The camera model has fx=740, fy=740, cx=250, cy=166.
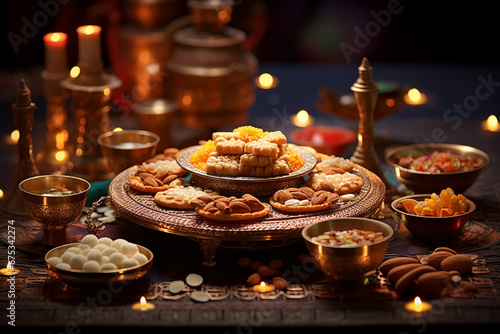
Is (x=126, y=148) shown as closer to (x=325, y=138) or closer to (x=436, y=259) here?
(x=325, y=138)

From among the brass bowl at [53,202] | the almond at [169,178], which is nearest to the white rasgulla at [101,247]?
the brass bowl at [53,202]

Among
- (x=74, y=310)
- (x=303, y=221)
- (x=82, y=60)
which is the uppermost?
(x=82, y=60)

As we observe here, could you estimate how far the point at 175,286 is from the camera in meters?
3.56

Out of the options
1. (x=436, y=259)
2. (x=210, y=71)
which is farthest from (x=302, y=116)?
(x=436, y=259)

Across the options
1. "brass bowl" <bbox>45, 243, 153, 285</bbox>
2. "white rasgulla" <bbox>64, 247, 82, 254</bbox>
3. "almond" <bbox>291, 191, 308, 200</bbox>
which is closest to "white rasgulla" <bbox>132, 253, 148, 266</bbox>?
"brass bowl" <bbox>45, 243, 153, 285</bbox>

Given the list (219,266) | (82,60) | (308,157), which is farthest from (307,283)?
(82,60)

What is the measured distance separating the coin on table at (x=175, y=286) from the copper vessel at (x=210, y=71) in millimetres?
2676

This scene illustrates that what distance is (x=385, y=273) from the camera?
3674mm

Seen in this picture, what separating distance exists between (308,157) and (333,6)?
14.1ft

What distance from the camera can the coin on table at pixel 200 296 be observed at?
11.3 feet

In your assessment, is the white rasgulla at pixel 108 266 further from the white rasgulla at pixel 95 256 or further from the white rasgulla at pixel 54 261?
the white rasgulla at pixel 54 261

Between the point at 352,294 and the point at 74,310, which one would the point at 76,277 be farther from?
the point at 352,294

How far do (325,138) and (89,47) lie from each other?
6.25ft

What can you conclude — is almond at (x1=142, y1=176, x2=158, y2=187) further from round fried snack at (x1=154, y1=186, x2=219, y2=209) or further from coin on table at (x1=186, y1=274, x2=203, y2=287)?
coin on table at (x1=186, y1=274, x2=203, y2=287)
